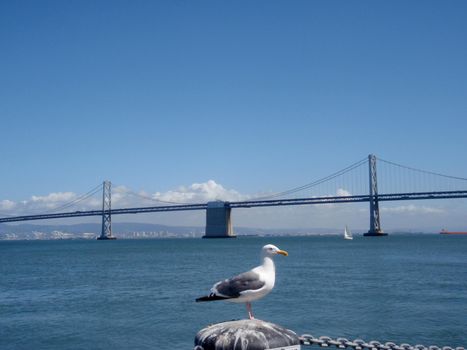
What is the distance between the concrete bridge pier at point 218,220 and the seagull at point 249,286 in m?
84.6

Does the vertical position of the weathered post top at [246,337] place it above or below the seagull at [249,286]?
below

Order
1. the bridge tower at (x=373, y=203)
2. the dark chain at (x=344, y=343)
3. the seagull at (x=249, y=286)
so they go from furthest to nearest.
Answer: the bridge tower at (x=373, y=203) < the dark chain at (x=344, y=343) < the seagull at (x=249, y=286)

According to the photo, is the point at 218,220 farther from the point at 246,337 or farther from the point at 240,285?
the point at 246,337

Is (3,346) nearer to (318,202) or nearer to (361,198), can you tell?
(318,202)

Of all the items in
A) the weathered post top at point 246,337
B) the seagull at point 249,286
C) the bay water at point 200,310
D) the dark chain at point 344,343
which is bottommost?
the bay water at point 200,310

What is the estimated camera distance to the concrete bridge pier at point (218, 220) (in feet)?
289

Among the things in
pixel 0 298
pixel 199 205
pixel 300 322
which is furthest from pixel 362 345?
pixel 199 205

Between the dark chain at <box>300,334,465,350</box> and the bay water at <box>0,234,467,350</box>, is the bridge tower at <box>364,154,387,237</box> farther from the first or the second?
the dark chain at <box>300,334,465,350</box>

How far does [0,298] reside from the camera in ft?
71.0

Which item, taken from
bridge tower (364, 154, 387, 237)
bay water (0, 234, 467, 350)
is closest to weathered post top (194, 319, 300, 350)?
bay water (0, 234, 467, 350)

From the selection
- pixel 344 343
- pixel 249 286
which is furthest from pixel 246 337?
A: pixel 344 343

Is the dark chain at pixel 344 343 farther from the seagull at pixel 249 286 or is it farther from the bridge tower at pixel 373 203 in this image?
the bridge tower at pixel 373 203

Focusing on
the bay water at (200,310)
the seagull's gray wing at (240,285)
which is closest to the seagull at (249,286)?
the seagull's gray wing at (240,285)

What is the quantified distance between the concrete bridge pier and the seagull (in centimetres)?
8460
